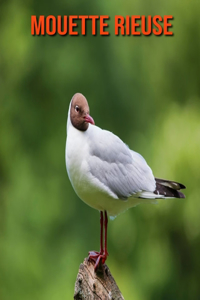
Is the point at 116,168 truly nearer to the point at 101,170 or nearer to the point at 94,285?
the point at 101,170

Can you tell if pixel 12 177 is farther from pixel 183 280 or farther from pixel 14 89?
pixel 183 280

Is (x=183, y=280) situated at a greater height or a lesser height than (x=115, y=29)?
lesser

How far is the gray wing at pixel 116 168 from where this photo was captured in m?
2.04

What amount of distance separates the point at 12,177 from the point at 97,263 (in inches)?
72.0

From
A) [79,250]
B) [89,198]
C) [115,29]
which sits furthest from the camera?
[79,250]

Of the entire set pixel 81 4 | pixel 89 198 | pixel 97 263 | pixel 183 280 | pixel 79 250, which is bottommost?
pixel 183 280

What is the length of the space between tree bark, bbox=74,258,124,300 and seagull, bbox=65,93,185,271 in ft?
0.12

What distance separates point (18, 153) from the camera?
12.5 ft

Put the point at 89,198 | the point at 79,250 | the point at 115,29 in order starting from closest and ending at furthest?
the point at 89,198 → the point at 115,29 → the point at 79,250

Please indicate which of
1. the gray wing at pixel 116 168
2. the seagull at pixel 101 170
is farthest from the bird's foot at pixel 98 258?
the gray wing at pixel 116 168

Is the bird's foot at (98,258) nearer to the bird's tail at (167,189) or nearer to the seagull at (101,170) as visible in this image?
the seagull at (101,170)

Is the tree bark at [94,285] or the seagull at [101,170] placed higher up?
the seagull at [101,170]

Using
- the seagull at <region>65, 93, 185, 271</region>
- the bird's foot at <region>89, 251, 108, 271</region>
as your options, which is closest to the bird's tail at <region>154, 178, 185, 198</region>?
the seagull at <region>65, 93, 185, 271</region>

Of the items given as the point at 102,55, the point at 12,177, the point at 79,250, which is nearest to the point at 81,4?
the point at 102,55
